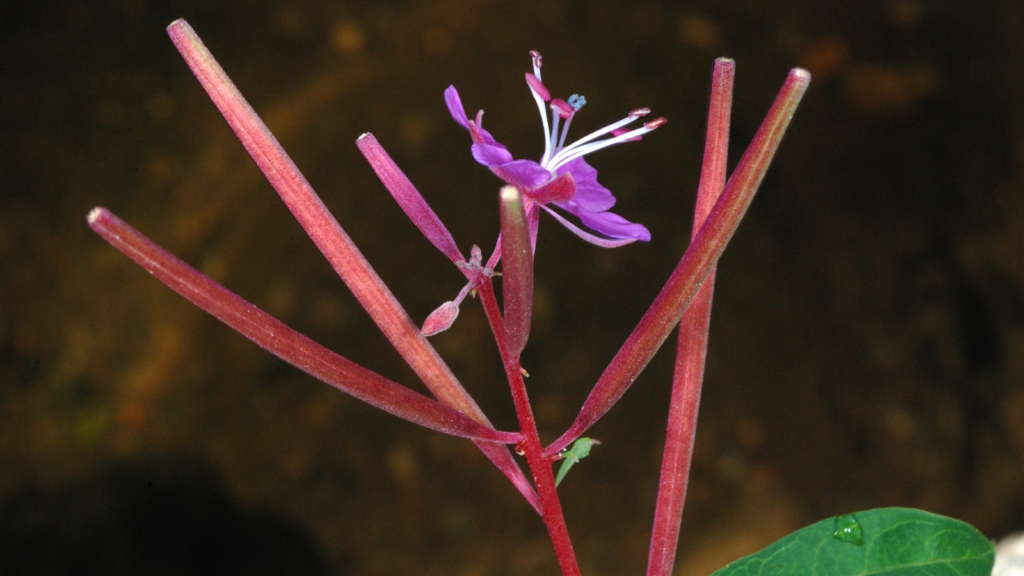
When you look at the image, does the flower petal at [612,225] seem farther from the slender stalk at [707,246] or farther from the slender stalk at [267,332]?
the slender stalk at [267,332]

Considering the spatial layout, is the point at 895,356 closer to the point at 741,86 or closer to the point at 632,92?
the point at 741,86

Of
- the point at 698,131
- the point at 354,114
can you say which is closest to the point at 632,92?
the point at 698,131

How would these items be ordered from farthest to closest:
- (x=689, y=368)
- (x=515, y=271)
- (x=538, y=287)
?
(x=538, y=287) → (x=689, y=368) → (x=515, y=271)

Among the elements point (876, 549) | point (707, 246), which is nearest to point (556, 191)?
point (707, 246)

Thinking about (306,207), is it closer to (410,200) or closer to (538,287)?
(410,200)

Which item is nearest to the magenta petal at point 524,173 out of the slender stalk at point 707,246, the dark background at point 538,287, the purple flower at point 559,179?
the purple flower at point 559,179

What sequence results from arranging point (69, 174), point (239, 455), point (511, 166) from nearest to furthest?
point (511, 166)
point (69, 174)
point (239, 455)

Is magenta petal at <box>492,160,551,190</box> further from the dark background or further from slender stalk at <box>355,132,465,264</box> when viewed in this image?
the dark background

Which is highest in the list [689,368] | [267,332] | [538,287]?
[267,332]

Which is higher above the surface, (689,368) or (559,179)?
(559,179)
